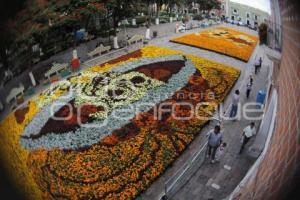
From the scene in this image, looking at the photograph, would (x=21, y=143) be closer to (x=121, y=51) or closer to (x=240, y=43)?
(x=121, y=51)

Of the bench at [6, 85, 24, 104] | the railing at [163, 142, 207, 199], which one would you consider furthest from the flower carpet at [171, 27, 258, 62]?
the bench at [6, 85, 24, 104]

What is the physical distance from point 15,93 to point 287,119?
2.20 metres

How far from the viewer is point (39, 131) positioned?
375cm

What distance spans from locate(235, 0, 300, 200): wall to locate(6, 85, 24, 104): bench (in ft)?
6.86

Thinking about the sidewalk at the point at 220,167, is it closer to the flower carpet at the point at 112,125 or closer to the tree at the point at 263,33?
the flower carpet at the point at 112,125

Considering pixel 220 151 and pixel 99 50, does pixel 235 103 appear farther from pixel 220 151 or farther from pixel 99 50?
pixel 99 50

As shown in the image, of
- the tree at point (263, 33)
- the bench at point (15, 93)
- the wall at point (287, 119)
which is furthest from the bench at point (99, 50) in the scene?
the wall at point (287, 119)

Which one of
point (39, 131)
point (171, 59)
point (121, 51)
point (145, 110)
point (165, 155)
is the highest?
point (121, 51)

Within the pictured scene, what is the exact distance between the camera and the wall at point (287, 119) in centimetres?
188

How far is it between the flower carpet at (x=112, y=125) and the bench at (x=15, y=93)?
0.20m

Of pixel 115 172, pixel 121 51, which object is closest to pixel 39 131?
pixel 121 51

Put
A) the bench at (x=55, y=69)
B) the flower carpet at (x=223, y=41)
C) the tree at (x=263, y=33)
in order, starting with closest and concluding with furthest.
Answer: the tree at (x=263, y=33) → the bench at (x=55, y=69) → the flower carpet at (x=223, y=41)

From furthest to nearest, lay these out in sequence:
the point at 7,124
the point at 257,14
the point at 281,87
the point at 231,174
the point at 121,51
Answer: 1. the point at 231,174
2. the point at 121,51
3. the point at 7,124
4. the point at 257,14
5. the point at 281,87

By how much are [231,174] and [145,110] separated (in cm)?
159
